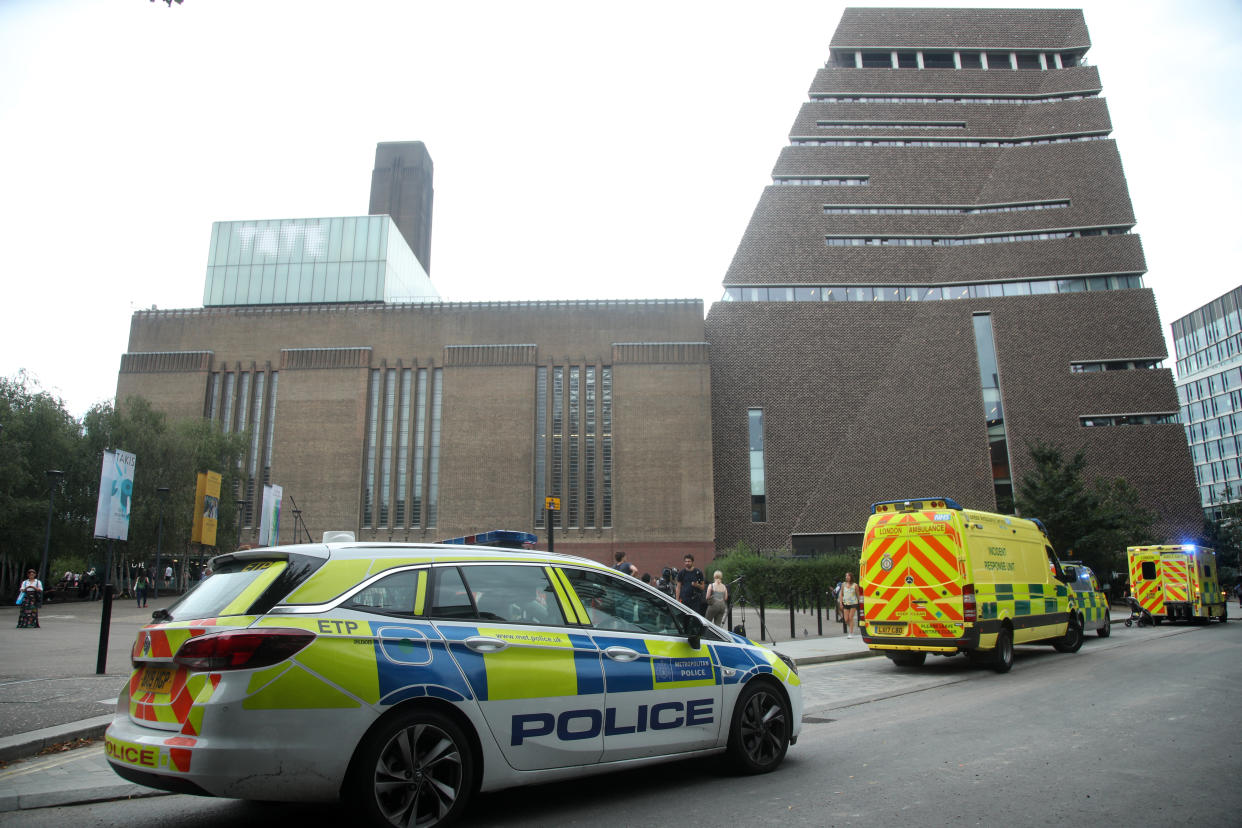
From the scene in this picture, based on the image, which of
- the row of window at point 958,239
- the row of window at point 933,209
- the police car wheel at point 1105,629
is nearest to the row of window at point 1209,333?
the row of window at point 958,239

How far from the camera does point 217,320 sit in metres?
50.9

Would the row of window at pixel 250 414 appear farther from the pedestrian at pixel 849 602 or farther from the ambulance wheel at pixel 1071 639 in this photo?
the ambulance wheel at pixel 1071 639

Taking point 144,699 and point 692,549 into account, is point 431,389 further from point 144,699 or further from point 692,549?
point 144,699

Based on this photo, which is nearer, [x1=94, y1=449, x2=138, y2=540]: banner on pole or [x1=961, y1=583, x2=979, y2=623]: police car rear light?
[x1=961, y1=583, x2=979, y2=623]: police car rear light

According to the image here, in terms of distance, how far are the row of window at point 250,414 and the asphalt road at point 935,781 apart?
4623 centimetres

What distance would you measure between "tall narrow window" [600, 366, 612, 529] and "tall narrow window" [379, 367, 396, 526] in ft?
43.2

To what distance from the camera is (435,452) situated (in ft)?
160

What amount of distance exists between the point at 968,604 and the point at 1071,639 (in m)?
5.42

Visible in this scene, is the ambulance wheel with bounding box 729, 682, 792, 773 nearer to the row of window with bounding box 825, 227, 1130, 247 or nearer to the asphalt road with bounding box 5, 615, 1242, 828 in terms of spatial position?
the asphalt road with bounding box 5, 615, 1242, 828

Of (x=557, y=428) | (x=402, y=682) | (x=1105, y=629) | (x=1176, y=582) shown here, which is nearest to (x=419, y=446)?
(x=557, y=428)

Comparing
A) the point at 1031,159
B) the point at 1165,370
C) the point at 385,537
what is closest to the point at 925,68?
the point at 1031,159

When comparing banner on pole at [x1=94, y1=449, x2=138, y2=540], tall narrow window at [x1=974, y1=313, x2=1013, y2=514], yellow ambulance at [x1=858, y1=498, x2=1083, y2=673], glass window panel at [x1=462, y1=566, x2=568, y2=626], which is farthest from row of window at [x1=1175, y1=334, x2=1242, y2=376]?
glass window panel at [x1=462, y1=566, x2=568, y2=626]

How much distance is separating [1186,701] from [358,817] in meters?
8.83

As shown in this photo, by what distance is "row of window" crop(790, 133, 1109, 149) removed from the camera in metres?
53.9
